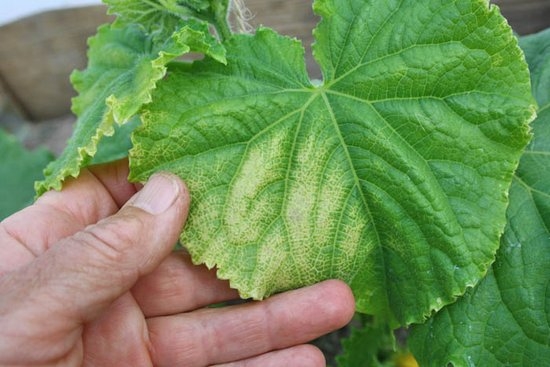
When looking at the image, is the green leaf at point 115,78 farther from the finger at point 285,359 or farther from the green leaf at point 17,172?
the green leaf at point 17,172

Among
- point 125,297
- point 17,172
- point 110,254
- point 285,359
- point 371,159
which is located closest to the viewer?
point 110,254

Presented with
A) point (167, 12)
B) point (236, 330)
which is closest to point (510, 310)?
point (236, 330)

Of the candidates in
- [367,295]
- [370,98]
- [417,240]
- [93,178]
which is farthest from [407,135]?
[93,178]

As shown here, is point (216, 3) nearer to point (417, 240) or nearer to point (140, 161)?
point (140, 161)

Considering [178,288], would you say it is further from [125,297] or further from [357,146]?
[357,146]

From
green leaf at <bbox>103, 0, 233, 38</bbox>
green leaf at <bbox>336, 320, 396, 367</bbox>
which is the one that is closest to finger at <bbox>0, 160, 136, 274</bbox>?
green leaf at <bbox>103, 0, 233, 38</bbox>

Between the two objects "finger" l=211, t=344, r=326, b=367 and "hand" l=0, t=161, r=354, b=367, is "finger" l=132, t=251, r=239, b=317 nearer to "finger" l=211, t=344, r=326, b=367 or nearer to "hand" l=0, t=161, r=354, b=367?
"hand" l=0, t=161, r=354, b=367
